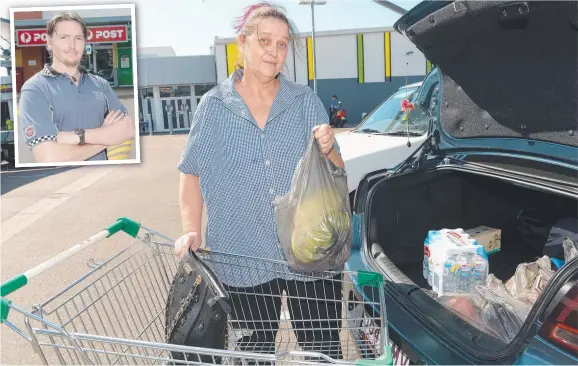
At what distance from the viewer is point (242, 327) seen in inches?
88.4

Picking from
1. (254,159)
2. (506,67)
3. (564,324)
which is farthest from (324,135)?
(506,67)

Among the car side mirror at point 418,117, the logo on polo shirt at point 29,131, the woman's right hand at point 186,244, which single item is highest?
the car side mirror at point 418,117

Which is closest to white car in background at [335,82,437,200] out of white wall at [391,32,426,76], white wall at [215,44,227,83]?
white wall at [391,32,426,76]

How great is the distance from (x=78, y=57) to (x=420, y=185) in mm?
2267

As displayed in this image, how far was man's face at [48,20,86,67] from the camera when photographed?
2.92m

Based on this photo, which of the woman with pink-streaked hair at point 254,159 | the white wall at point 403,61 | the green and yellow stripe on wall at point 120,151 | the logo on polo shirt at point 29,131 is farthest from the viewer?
the white wall at point 403,61

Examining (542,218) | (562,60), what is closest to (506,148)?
(562,60)

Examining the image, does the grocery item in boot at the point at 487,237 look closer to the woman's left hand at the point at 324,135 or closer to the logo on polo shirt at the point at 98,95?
the woman's left hand at the point at 324,135

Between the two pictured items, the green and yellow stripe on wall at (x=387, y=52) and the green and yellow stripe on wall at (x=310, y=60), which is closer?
the green and yellow stripe on wall at (x=310, y=60)

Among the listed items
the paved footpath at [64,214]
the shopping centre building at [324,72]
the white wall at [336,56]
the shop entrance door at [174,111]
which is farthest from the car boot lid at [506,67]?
the shop entrance door at [174,111]

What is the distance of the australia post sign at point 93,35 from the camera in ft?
9.71

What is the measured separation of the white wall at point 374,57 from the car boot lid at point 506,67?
24.7m

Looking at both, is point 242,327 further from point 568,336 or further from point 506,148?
point 506,148

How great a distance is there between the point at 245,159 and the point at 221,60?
27107 mm
